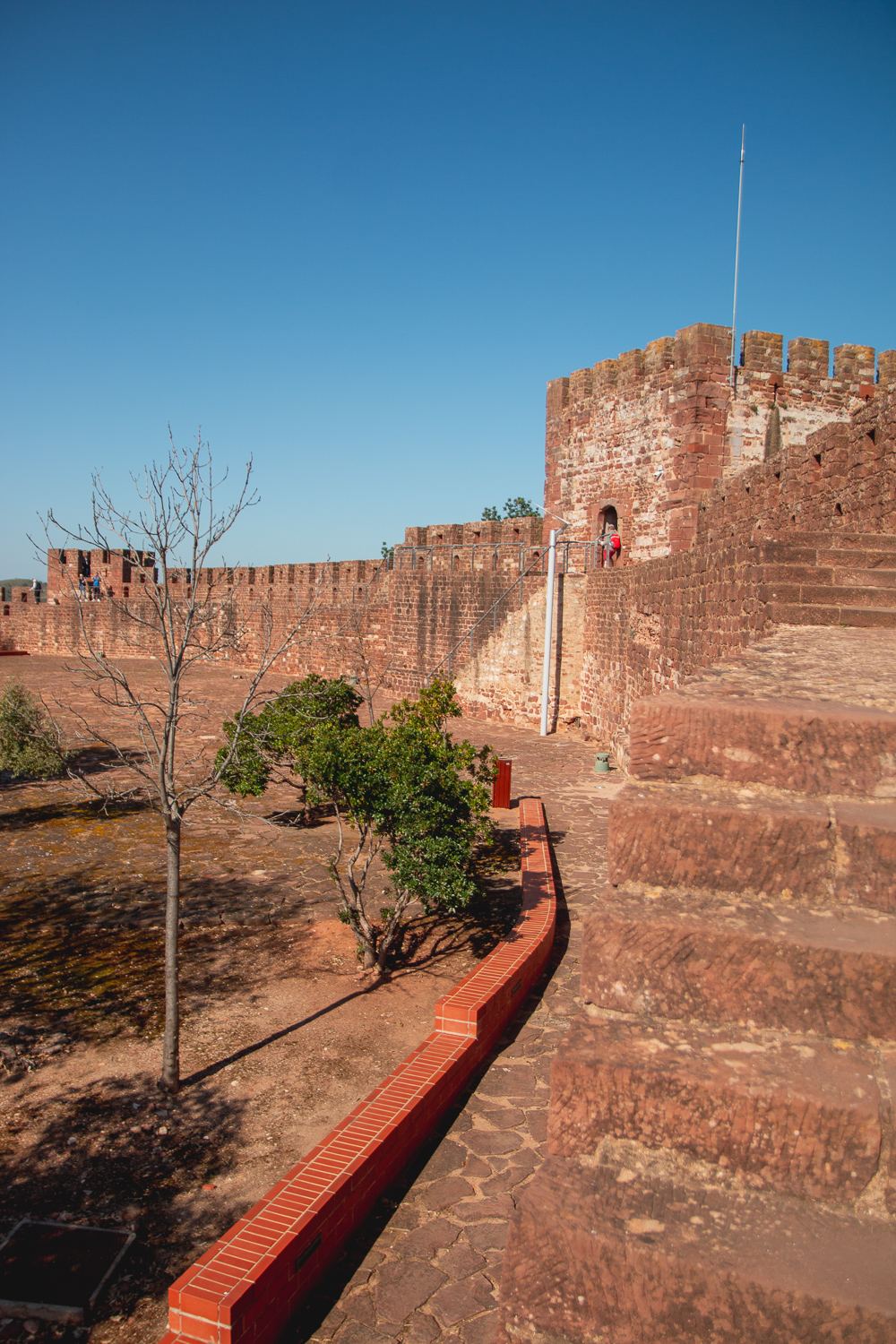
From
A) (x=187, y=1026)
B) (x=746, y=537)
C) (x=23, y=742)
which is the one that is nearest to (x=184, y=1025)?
(x=187, y=1026)

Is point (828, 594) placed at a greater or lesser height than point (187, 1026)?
greater

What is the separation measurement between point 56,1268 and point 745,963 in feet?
9.57

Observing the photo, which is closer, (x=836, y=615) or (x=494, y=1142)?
(x=494, y=1142)

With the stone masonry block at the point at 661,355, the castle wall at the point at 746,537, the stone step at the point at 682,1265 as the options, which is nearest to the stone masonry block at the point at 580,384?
the stone masonry block at the point at 661,355

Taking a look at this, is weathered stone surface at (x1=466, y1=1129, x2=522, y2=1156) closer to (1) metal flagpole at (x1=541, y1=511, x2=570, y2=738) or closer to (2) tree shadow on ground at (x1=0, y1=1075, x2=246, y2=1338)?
(2) tree shadow on ground at (x1=0, y1=1075, x2=246, y2=1338)

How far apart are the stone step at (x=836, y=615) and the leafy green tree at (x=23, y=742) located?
9122 millimetres

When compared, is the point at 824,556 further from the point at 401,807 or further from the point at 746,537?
the point at 401,807

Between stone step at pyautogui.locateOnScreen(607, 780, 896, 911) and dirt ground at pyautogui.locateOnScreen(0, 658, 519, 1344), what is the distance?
2.51 metres

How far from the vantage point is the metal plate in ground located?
115 inches

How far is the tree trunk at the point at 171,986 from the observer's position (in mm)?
4406

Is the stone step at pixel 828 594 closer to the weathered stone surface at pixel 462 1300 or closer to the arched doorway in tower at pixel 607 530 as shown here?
the weathered stone surface at pixel 462 1300

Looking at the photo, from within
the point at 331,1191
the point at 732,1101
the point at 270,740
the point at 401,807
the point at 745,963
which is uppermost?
the point at 745,963

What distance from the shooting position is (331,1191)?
9.72 ft

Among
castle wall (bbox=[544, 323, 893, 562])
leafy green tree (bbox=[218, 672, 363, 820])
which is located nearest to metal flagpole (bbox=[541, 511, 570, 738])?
castle wall (bbox=[544, 323, 893, 562])
